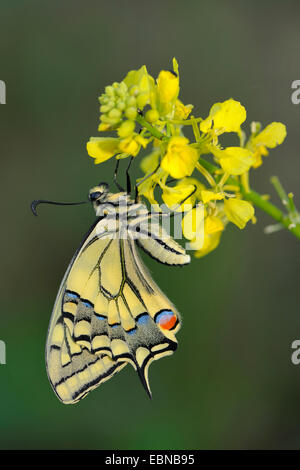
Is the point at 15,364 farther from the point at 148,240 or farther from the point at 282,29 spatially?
the point at 282,29

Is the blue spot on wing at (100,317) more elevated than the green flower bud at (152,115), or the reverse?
the green flower bud at (152,115)

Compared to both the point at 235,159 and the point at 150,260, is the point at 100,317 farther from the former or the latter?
the point at 150,260

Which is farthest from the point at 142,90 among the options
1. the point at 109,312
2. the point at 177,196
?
the point at 109,312

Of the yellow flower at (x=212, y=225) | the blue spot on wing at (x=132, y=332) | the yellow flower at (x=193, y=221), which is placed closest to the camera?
the yellow flower at (x=193, y=221)

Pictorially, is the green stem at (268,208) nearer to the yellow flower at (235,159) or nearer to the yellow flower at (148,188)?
the yellow flower at (235,159)

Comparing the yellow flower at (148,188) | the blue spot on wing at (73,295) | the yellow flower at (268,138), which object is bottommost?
the blue spot on wing at (73,295)

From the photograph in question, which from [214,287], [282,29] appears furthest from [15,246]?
[282,29]

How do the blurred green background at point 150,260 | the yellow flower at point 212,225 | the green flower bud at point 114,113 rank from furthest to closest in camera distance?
the blurred green background at point 150,260, the yellow flower at point 212,225, the green flower bud at point 114,113

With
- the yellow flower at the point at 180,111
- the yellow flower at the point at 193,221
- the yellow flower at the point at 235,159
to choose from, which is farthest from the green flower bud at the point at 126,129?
the yellow flower at the point at 193,221
